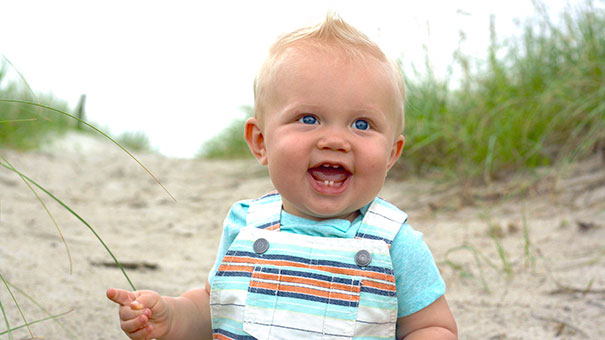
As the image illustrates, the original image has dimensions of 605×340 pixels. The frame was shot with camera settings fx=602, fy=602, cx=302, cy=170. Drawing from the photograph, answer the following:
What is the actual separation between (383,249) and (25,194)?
3178 millimetres

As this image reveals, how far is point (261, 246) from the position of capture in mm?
1430

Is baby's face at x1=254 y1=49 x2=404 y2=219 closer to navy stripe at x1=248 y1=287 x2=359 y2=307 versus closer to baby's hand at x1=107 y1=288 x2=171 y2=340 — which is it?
navy stripe at x1=248 y1=287 x2=359 y2=307

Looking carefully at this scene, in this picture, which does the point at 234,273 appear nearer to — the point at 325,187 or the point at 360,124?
the point at 325,187

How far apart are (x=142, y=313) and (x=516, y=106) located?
295 cm

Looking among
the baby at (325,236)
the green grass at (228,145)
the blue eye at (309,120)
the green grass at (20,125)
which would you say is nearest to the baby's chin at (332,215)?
the baby at (325,236)

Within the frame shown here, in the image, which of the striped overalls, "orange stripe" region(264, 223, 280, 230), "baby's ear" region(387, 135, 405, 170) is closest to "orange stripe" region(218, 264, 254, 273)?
the striped overalls

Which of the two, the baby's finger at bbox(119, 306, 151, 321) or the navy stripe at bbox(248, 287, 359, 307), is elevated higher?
the navy stripe at bbox(248, 287, 359, 307)

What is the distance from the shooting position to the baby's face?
136 centimetres

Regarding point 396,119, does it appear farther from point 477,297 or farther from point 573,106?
point 573,106

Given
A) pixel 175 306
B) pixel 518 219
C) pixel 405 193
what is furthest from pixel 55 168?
pixel 175 306

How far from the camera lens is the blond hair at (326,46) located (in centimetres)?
140

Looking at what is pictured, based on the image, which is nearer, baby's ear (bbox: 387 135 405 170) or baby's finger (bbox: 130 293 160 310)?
baby's finger (bbox: 130 293 160 310)

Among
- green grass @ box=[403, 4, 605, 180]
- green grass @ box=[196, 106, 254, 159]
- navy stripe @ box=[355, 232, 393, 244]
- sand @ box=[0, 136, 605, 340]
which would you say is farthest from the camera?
green grass @ box=[196, 106, 254, 159]

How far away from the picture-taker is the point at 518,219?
3.14 m
